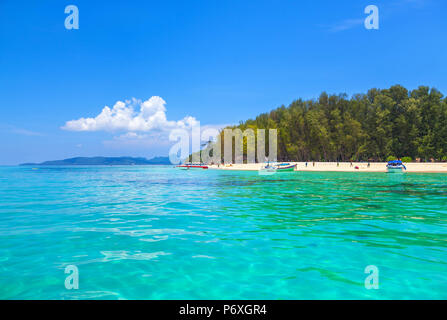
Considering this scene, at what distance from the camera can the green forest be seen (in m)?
88.8

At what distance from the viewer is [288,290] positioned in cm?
660

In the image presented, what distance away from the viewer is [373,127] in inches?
3807

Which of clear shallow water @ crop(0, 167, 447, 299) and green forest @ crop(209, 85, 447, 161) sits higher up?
green forest @ crop(209, 85, 447, 161)

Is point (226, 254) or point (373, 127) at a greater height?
point (373, 127)

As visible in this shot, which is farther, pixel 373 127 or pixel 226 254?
pixel 373 127

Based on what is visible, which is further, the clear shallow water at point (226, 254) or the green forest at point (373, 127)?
the green forest at point (373, 127)

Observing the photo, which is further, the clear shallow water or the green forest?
the green forest

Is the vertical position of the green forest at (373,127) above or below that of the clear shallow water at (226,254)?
above

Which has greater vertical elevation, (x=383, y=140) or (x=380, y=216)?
(x=383, y=140)

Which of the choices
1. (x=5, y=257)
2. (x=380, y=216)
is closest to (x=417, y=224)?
(x=380, y=216)

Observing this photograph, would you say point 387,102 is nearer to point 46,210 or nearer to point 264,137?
point 264,137

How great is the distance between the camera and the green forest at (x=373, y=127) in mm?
88750
